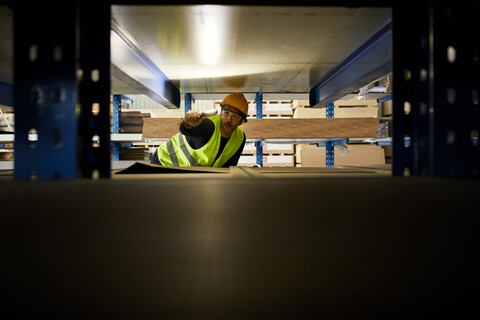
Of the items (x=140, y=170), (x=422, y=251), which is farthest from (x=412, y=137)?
(x=140, y=170)

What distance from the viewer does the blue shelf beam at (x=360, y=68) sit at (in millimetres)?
1442

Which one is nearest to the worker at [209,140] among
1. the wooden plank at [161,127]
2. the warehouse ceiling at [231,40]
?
the wooden plank at [161,127]

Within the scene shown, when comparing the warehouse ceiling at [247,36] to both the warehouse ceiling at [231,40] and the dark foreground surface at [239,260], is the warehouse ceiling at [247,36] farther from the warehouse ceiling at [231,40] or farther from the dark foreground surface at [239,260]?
the dark foreground surface at [239,260]

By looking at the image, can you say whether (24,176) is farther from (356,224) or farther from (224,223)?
(356,224)

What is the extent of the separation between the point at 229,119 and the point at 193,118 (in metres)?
0.41

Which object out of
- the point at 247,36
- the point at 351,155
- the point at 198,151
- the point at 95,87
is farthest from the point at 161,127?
the point at 351,155

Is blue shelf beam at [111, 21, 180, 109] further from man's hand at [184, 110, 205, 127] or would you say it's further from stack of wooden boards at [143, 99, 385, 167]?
stack of wooden boards at [143, 99, 385, 167]

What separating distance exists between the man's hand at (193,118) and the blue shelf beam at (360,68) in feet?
3.54

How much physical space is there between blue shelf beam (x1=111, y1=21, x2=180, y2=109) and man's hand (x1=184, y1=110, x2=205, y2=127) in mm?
285

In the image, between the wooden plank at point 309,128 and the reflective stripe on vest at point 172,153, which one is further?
the wooden plank at point 309,128

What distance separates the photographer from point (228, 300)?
256 millimetres

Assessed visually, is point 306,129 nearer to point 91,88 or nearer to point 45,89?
point 91,88

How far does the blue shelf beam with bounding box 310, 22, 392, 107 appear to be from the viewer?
4.73ft

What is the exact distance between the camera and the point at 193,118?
2.60m
